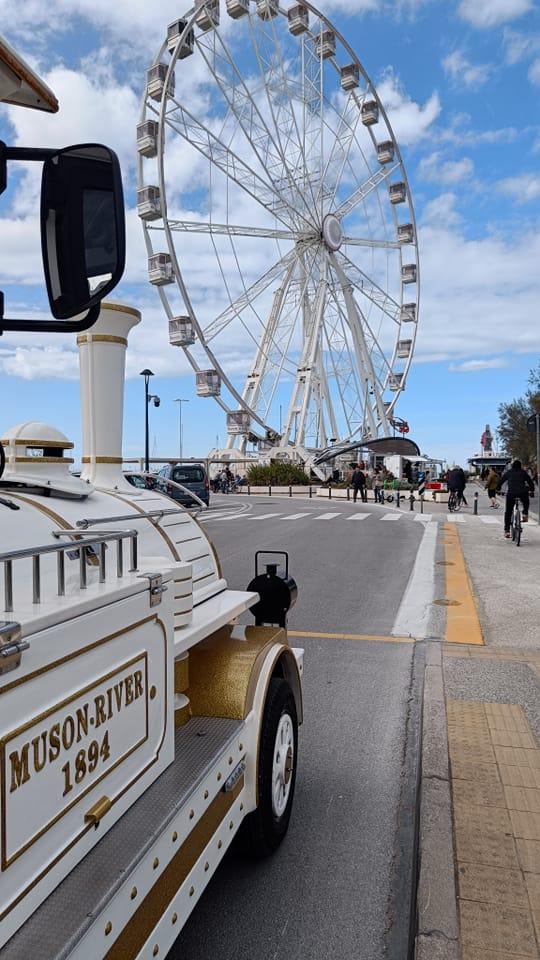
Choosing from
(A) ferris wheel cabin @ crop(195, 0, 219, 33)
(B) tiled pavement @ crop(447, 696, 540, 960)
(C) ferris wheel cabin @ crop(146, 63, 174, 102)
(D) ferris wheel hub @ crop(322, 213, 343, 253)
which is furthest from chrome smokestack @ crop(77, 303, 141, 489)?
(D) ferris wheel hub @ crop(322, 213, 343, 253)

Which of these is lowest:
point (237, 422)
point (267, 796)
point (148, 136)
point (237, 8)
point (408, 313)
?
point (267, 796)

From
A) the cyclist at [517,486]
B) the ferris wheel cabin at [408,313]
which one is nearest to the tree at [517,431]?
the ferris wheel cabin at [408,313]

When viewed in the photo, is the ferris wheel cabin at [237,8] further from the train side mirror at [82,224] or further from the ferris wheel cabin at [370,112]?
the train side mirror at [82,224]

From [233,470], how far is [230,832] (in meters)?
52.5

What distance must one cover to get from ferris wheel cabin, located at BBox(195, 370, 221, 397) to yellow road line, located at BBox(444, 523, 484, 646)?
2308cm

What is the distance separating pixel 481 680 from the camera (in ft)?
16.6

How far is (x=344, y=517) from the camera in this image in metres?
20.6

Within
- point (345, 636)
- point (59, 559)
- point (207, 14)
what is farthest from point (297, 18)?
point (59, 559)

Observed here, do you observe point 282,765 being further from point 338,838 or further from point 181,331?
point 181,331

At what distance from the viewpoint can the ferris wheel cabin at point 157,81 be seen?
90.9 feet

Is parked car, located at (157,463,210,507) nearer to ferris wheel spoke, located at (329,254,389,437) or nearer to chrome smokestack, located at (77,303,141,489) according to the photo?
ferris wheel spoke, located at (329,254,389,437)

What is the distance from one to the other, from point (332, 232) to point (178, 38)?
13.8 metres

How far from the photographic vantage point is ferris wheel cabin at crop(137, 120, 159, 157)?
27.3m

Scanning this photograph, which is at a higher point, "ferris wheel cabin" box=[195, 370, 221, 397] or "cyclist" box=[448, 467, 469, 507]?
"ferris wheel cabin" box=[195, 370, 221, 397]
